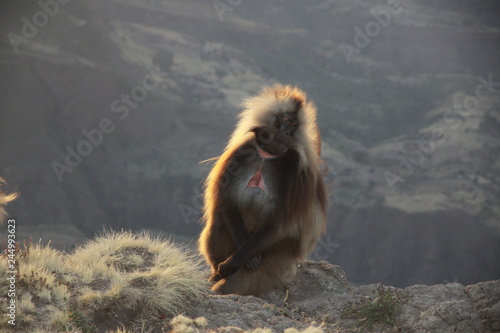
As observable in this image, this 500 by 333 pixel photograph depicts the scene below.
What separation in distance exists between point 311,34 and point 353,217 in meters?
34.7

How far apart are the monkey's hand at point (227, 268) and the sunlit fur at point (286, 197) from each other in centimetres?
9

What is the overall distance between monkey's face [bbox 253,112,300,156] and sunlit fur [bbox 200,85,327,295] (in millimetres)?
54

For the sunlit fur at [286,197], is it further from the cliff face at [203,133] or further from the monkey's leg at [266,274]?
the cliff face at [203,133]

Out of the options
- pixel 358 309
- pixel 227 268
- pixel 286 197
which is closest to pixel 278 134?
pixel 286 197

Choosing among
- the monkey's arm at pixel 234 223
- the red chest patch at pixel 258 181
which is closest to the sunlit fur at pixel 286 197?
the monkey's arm at pixel 234 223

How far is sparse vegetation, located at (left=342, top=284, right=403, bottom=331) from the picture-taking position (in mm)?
7016

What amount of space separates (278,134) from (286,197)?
75 cm

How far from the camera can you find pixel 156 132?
161 ft

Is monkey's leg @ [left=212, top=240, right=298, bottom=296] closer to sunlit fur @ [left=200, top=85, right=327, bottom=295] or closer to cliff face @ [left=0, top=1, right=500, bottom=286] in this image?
sunlit fur @ [left=200, top=85, right=327, bottom=295]

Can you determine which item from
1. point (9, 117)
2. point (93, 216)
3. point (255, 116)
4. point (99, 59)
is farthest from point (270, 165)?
point (99, 59)

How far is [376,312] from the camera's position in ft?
23.5

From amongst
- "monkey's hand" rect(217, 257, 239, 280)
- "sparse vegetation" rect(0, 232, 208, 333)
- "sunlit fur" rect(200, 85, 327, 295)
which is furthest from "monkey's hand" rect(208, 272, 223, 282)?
"sparse vegetation" rect(0, 232, 208, 333)

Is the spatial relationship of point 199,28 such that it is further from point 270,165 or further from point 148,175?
point 270,165

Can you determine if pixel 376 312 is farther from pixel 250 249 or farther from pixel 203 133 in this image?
pixel 203 133
